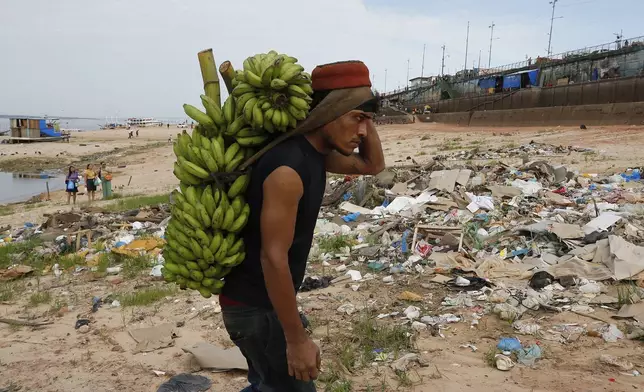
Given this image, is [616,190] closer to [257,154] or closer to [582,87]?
[257,154]

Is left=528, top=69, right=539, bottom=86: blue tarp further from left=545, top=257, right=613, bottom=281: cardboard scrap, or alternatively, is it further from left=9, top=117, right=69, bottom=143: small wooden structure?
left=9, top=117, right=69, bottom=143: small wooden structure

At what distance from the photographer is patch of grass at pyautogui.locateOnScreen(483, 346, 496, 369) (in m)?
3.32

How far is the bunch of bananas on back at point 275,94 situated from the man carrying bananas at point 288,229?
0.06m

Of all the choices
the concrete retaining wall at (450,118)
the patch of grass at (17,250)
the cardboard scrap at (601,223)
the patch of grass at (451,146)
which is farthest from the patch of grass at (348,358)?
the concrete retaining wall at (450,118)

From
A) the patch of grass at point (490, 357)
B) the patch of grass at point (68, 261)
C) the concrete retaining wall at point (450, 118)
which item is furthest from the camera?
the concrete retaining wall at point (450, 118)

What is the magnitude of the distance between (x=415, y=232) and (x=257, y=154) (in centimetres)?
506

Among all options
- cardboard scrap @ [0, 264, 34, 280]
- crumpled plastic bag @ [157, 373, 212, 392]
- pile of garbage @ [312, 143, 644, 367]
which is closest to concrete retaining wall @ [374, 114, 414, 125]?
pile of garbage @ [312, 143, 644, 367]

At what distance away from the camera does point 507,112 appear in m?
25.9

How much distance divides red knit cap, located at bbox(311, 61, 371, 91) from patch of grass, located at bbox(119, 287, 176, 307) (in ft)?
13.4

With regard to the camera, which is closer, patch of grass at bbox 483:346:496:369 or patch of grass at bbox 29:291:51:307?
patch of grass at bbox 483:346:496:369

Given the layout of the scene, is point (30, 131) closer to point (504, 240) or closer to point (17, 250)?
point (17, 250)

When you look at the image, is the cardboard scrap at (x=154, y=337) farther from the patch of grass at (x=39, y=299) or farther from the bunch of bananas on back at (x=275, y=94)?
the bunch of bananas on back at (x=275, y=94)

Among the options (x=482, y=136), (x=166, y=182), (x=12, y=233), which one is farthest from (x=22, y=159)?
(x=482, y=136)

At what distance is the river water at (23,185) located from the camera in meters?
20.1
